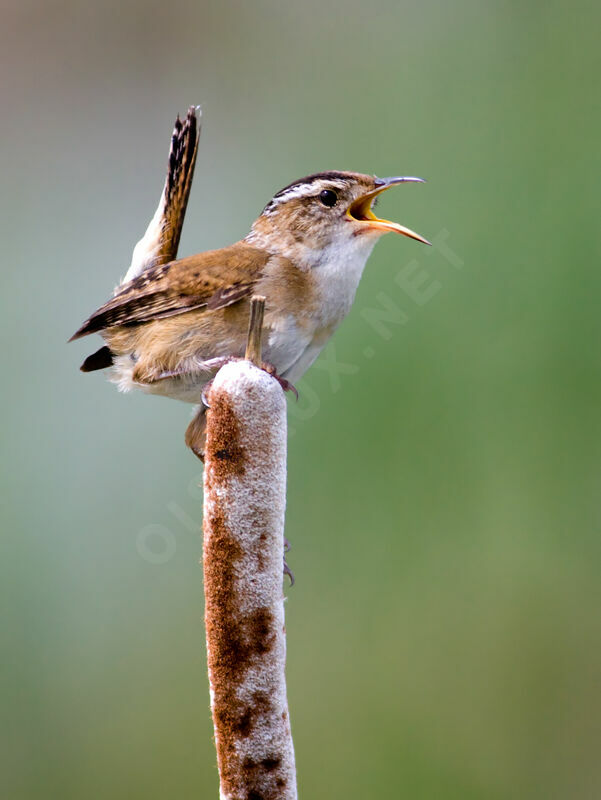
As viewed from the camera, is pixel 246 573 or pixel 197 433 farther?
pixel 197 433

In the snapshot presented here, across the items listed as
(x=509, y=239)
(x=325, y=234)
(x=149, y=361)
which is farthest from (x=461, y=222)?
(x=149, y=361)

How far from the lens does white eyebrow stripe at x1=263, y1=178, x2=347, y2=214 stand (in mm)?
1589

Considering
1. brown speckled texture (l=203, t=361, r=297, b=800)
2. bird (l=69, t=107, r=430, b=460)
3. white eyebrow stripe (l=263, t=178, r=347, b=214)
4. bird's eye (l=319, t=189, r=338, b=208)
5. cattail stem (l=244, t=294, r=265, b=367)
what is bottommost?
brown speckled texture (l=203, t=361, r=297, b=800)

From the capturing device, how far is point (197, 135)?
1.57 m

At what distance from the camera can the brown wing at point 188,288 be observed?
159cm

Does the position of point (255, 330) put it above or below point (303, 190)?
below

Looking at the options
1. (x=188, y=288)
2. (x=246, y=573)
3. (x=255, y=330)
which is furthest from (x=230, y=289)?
(x=246, y=573)

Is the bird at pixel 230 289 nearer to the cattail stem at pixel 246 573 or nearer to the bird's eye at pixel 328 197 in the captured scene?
the bird's eye at pixel 328 197

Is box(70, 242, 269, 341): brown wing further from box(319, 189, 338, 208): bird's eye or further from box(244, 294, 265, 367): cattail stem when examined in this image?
box(244, 294, 265, 367): cattail stem

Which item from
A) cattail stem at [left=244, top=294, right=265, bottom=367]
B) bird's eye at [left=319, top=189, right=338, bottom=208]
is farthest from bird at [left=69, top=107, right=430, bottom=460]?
cattail stem at [left=244, top=294, right=265, bottom=367]

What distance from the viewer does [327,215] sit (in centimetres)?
159

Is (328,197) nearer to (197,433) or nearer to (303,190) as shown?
(303,190)

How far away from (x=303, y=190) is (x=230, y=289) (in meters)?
0.23

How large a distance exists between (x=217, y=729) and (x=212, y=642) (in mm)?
116
